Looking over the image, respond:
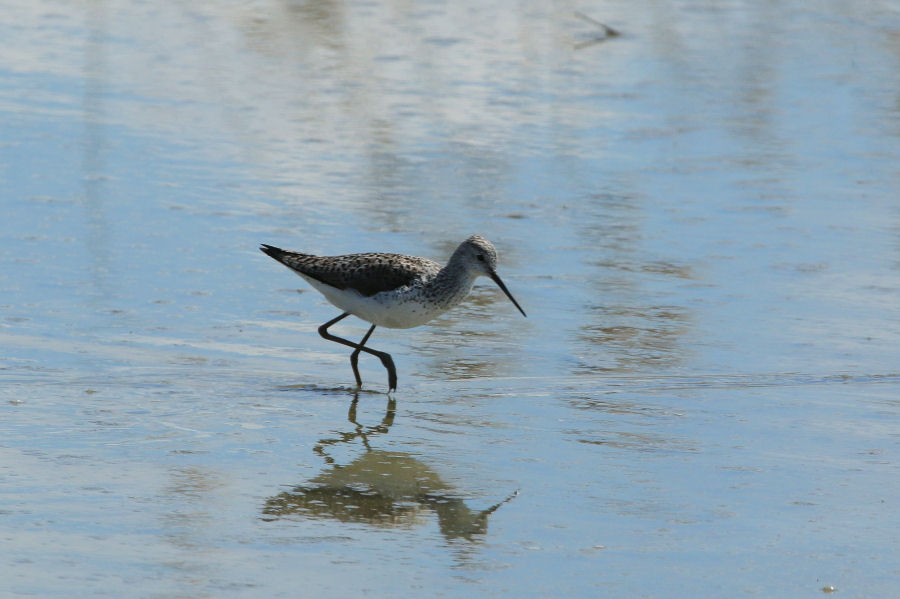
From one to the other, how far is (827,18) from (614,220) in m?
9.62

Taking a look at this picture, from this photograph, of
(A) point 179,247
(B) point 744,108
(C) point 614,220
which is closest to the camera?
(A) point 179,247

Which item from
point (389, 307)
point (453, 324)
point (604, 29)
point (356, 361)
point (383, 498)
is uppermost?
point (383, 498)

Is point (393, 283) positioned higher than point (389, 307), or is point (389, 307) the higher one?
point (393, 283)

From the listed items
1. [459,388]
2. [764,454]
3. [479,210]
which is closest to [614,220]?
[479,210]

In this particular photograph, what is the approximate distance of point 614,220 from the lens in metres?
10.3

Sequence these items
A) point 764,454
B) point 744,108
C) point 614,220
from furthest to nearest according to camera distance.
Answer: point 744,108
point 614,220
point 764,454

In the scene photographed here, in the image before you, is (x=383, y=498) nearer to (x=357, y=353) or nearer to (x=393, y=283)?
(x=357, y=353)

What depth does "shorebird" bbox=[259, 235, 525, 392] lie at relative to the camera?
24.3ft

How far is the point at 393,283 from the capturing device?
743 centimetres

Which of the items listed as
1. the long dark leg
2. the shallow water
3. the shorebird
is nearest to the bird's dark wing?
the shorebird

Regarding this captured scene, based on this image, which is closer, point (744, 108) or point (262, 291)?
point (262, 291)

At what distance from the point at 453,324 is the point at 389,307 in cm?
99

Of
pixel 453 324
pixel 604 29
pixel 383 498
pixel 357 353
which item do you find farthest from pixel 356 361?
pixel 604 29

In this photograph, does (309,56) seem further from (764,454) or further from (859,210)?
(764,454)
